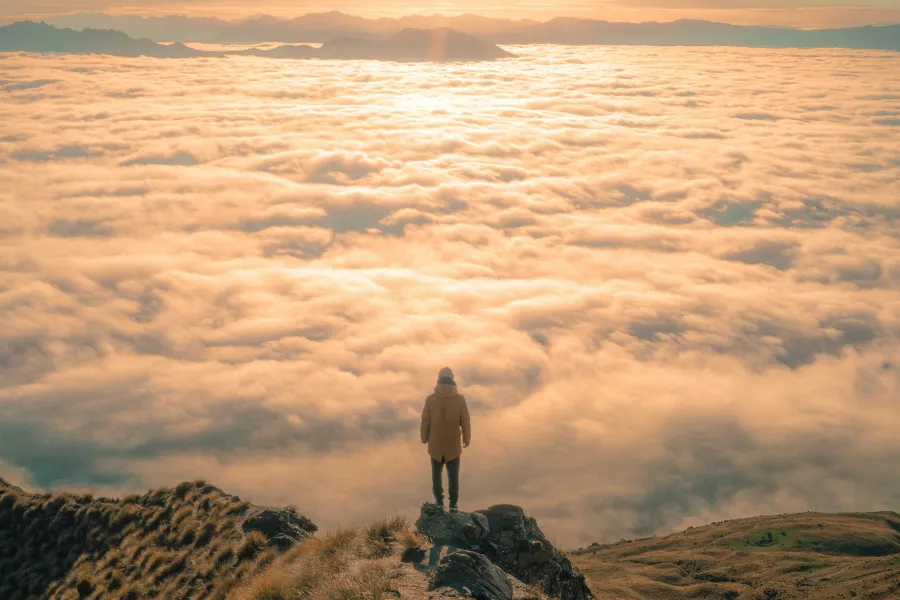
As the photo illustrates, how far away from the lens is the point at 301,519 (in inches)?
675

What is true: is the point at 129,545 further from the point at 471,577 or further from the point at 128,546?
the point at 471,577

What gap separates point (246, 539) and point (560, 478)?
104010mm

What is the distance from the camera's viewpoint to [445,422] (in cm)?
1299

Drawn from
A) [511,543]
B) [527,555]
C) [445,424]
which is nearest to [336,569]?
[445,424]

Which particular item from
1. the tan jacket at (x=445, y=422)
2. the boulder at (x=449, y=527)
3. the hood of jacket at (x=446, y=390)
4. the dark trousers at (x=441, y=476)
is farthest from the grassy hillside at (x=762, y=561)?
the hood of jacket at (x=446, y=390)

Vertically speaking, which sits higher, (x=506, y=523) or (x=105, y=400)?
(x=506, y=523)

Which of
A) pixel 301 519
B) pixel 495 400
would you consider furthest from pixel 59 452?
pixel 301 519

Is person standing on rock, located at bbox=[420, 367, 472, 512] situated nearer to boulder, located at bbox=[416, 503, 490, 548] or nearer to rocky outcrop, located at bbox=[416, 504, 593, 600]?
boulder, located at bbox=[416, 503, 490, 548]

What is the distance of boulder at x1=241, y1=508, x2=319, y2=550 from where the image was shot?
1548 centimetres

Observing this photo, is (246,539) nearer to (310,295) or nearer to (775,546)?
(775,546)

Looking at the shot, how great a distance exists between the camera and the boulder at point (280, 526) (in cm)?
Result: 1548

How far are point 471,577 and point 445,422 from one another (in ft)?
10.7

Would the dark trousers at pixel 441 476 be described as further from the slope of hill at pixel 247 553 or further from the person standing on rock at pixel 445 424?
the slope of hill at pixel 247 553

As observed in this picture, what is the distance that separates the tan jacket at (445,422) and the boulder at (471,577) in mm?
2590
